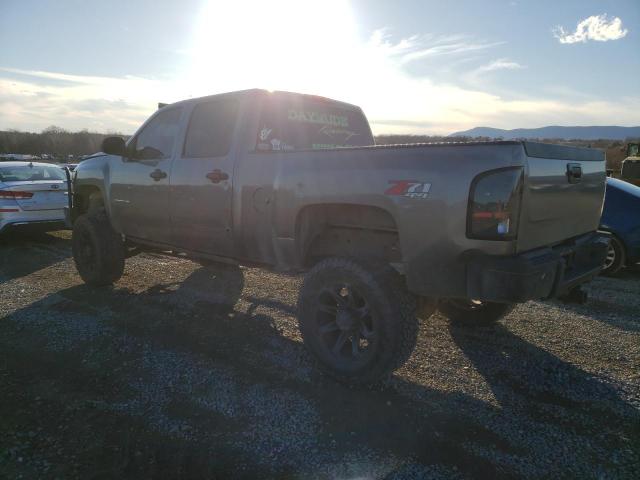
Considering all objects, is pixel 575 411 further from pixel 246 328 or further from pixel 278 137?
pixel 278 137

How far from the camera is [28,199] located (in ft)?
26.1

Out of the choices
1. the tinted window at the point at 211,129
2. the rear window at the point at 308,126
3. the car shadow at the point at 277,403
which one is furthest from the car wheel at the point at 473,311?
the tinted window at the point at 211,129

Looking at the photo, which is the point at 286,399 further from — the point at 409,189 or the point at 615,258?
the point at 615,258

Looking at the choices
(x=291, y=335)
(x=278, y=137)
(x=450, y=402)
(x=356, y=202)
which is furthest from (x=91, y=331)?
(x=450, y=402)

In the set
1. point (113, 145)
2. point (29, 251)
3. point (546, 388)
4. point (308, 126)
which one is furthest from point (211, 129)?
point (29, 251)

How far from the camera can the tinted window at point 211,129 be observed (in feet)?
13.1

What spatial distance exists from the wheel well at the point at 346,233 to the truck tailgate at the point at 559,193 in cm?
84

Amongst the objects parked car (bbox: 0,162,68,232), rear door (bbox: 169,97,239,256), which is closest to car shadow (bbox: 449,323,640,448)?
rear door (bbox: 169,97,239,256)

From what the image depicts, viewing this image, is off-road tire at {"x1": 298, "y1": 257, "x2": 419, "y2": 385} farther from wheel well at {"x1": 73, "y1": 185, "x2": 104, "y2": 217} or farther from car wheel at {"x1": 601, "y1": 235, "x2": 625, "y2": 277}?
car wheel at {"x1": 601, "y1": 235, "x2": 625, "y2": 277}

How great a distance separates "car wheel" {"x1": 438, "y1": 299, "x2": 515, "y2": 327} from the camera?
13.0 feet

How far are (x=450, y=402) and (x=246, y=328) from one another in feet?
6.60

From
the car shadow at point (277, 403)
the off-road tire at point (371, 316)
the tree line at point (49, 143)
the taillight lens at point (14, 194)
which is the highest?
the tree line at point (49, 143)

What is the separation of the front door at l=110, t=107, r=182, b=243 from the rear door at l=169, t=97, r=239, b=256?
0.21 m

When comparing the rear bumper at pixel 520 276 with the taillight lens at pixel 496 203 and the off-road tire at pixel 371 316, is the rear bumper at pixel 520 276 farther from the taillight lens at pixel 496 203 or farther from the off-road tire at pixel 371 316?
the off-road tire at pixel 371 316
